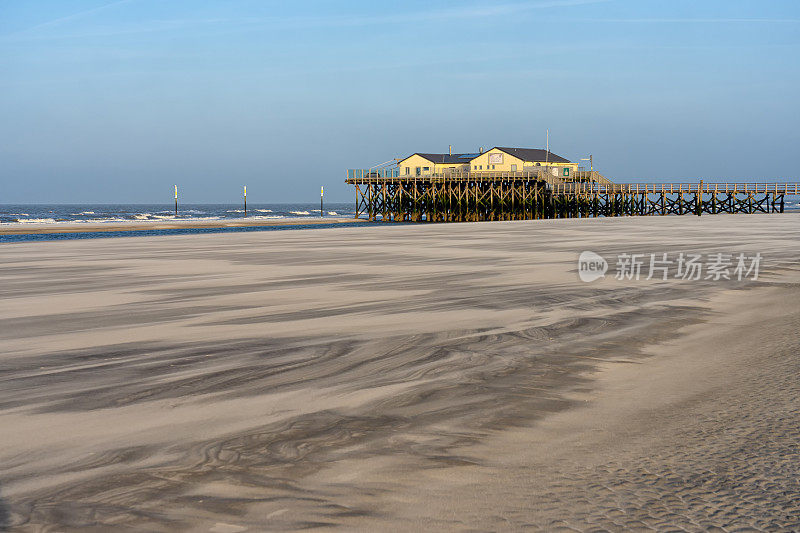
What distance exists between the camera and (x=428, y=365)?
22.2 ft

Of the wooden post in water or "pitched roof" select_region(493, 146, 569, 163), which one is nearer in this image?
the wooden post in water

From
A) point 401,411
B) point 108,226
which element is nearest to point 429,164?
point 108,226

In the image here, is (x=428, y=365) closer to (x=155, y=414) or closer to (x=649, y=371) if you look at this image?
(x=649, y=371)

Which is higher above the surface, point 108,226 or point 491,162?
Answer: point 491,162

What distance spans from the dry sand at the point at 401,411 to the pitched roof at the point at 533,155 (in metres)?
72.3

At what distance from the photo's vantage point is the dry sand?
3.65 meters

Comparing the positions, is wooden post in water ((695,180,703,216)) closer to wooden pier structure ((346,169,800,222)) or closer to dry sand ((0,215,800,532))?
wooden pier structure ((346,169,800,222))

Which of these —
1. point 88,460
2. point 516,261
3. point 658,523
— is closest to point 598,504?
point 658,523

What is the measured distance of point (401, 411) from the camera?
5.29 meters

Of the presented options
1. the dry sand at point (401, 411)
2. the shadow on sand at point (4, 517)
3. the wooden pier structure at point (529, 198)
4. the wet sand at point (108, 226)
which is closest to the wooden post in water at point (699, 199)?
the wooden pier structure at point (529, 198)

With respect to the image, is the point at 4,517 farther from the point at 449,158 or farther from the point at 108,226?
the point at 449,158

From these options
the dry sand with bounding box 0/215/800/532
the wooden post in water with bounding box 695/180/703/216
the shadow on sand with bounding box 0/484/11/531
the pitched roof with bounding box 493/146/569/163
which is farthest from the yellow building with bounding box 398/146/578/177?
the shadow on sand with bounding box 0/484/11/531

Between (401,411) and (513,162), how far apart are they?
77957mm

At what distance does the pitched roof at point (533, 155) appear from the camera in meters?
82.4
